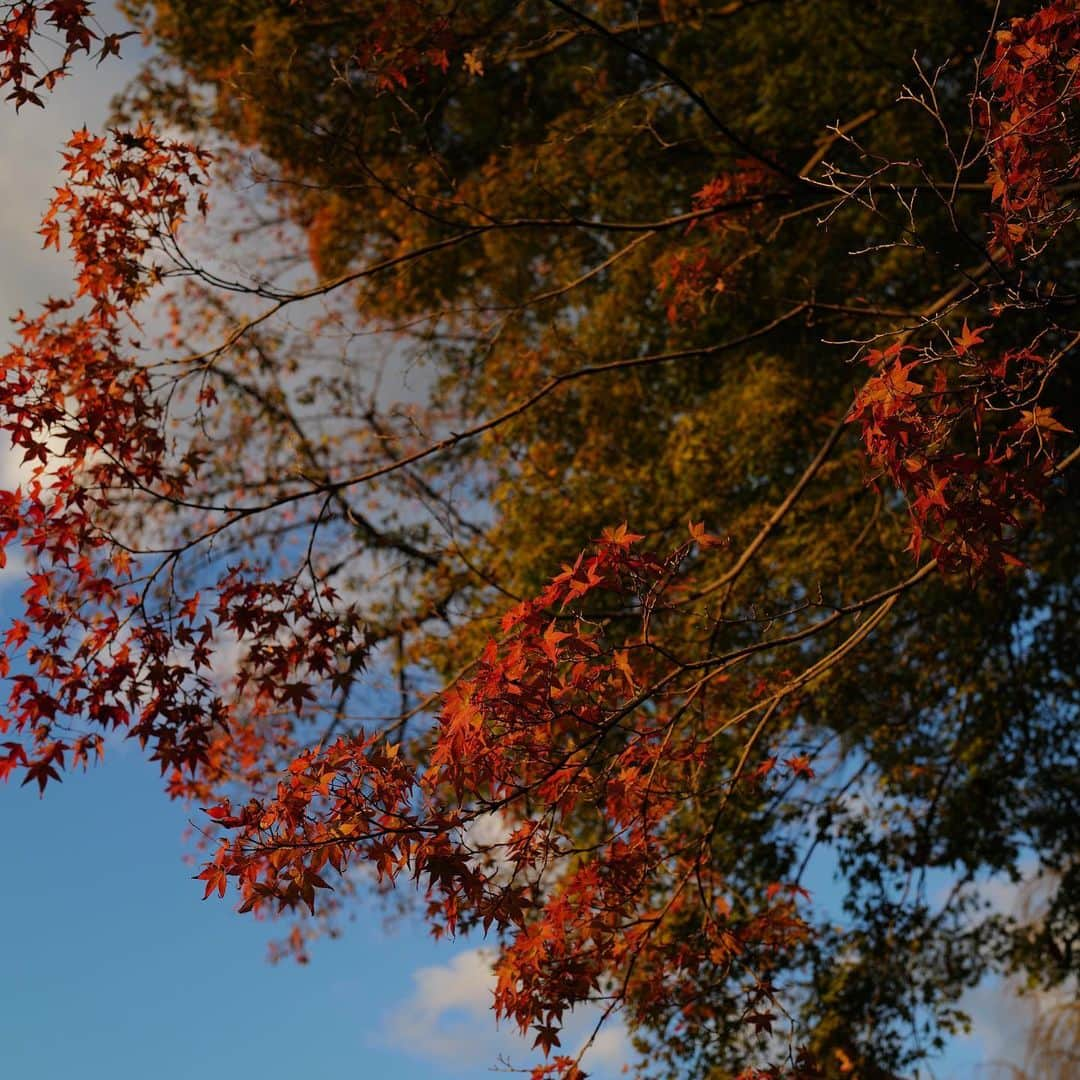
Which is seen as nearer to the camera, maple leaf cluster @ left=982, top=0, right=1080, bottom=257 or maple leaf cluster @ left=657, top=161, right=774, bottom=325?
maple leaf cluster @ left=982, top=0, right=1080, bottom=257

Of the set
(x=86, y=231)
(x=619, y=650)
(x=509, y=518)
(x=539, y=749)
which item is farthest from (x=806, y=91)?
(x=539, y=749)

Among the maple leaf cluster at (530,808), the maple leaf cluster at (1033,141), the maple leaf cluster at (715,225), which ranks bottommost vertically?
the maple leaf cluster at (530,808)

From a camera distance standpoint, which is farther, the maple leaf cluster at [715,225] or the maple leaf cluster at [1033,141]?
the maple leaf cluster at [715,225]

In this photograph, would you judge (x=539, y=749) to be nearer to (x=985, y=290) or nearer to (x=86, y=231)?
(x=985, y=290)

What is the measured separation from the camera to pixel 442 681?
28.3 feet

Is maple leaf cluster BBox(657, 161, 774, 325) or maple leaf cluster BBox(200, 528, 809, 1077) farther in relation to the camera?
maple leaf cluster BBox(657, 161, 774, 325)

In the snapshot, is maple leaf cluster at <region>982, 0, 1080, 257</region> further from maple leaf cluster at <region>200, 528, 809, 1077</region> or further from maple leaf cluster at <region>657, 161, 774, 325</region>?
maple leaf cluster at <region>657, 161, 774, 325</region>

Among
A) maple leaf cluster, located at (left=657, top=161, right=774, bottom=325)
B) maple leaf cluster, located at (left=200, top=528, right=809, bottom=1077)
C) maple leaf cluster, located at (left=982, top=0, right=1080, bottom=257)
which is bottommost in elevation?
maple leaf cluster, located at (left=200, top=528, right=809, bottom=1077)

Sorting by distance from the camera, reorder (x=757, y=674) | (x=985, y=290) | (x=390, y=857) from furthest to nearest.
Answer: (x=757, y=674), (x=985, y=290), (x=390, y=857)

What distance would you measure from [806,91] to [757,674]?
4.22 m

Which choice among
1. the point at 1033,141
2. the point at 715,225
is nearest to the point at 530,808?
the point at 1033,141

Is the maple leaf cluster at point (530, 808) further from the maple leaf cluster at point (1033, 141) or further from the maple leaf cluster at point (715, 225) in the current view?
the maple leaf cluster at point (715, 225)

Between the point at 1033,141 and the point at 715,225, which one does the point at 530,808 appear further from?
the point at 715,225

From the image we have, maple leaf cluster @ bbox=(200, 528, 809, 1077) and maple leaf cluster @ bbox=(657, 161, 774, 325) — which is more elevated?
maple leaf cluster @ bbox=(657, 161, 774, 325)
